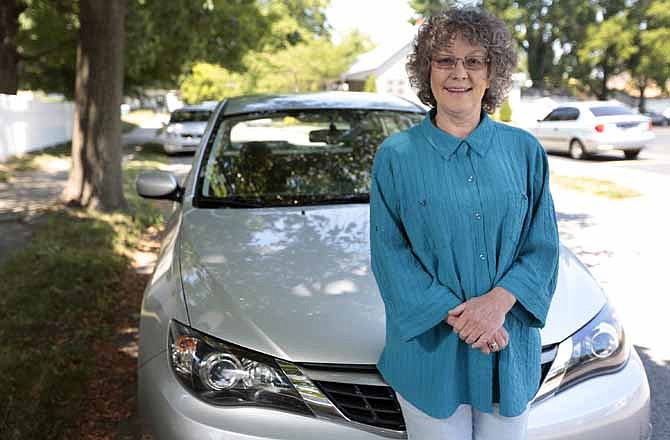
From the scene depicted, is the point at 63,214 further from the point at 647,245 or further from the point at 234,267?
the point at 647,245

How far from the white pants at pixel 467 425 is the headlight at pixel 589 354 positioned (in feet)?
1.30

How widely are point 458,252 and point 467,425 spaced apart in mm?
475

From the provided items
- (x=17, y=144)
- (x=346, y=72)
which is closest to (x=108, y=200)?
(x=17, y=144)

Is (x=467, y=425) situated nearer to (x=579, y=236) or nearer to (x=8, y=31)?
(x=579, y=236)

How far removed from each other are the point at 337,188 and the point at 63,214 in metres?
5.48

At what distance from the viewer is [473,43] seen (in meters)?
1.76

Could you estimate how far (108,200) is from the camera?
8.34 metres

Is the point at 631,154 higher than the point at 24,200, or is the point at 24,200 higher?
the point at 24,200

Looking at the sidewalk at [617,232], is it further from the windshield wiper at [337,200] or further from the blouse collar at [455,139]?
the blouse collar at [455,139]

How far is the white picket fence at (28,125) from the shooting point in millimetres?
15648

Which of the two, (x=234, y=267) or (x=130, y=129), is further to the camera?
(x=130, y=129)

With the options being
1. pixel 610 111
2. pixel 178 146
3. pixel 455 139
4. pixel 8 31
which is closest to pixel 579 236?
pixel 455 139

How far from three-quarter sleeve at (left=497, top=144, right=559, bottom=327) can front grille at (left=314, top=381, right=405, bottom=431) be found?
1.76 ft

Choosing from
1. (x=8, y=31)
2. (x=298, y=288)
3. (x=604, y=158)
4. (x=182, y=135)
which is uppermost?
(x=8, y=31)
